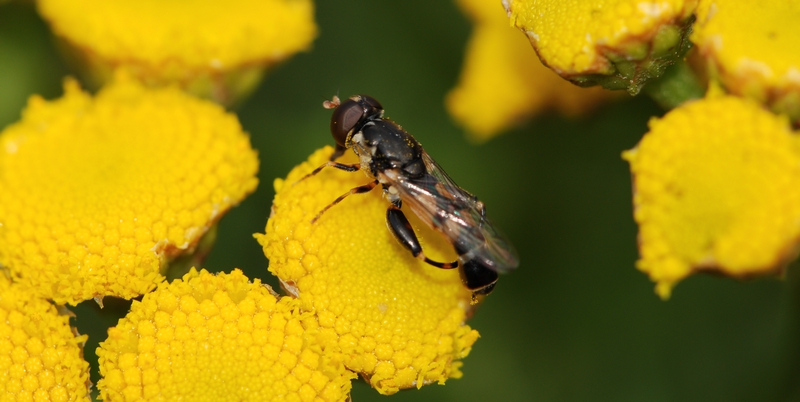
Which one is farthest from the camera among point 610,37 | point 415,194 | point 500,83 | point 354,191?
point 500,83

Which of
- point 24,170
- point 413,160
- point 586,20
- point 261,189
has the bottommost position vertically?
point 261,189

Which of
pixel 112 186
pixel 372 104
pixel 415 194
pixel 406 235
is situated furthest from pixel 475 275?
pixel 112 186

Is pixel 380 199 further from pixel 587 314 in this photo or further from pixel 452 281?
pixel 587 314

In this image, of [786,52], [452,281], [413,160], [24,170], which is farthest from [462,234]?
[24,170]

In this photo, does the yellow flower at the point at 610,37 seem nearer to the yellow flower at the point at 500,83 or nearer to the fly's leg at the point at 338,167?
the fly's leg at the point at 338,167

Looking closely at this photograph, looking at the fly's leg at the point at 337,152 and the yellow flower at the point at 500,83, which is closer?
the fly's leg at the point at 337,152

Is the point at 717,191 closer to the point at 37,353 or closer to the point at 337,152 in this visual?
the point at 337,152

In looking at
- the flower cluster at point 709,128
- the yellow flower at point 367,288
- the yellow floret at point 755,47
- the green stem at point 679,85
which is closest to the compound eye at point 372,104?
the yellow flower at point 367,288
